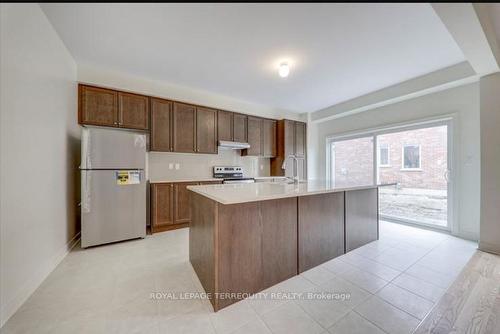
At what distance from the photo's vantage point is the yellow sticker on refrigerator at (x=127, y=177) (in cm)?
283

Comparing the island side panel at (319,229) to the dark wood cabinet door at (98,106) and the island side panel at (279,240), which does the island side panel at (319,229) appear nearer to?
the island side panel at (279,240)

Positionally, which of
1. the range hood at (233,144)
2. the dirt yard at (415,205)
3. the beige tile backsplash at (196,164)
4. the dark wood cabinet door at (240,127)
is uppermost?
the dark wood cabinet door at (240,127)

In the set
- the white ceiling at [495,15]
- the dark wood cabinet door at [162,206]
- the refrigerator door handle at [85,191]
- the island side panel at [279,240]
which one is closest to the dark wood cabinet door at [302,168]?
the dark wood cabinet door at [162,206]

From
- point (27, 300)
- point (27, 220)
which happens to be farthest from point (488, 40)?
point (27, 300)

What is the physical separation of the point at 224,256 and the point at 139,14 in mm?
2429

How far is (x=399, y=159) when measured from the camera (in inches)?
151

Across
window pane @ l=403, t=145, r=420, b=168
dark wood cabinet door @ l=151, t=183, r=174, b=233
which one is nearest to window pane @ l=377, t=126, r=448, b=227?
window pane @ l=403, t=145, r=420, b=168

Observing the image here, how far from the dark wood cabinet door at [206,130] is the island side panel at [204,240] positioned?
6.16 feet

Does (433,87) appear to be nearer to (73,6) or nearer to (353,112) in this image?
(353,112)

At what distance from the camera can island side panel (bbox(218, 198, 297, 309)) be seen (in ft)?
5.19

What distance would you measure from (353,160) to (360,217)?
235 cm

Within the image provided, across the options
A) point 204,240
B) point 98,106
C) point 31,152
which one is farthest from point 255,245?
point 98,106

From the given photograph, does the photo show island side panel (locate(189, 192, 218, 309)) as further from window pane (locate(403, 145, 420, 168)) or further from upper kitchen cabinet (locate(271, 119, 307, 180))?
window pane (locate(403, 145, 420, 168))

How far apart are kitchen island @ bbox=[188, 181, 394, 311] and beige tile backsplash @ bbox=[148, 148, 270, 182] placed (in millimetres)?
1934
